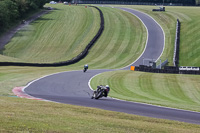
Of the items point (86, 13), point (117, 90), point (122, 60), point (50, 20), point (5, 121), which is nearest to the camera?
point (5, 121)

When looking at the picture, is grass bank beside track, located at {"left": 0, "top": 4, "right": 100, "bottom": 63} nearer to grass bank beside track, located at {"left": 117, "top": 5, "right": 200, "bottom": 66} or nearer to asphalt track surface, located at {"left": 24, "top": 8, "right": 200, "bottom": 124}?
asphalt track surface, located at {"left": 24, "top": 8, "right": 200, "bottom": 124}

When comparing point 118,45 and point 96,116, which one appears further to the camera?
point 118,45

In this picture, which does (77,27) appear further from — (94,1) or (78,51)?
(94,1)

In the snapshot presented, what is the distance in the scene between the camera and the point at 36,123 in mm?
12250

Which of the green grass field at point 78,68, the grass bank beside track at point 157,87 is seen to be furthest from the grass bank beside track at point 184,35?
the grass bank beside track at point 157,87

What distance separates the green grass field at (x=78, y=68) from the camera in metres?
12.8

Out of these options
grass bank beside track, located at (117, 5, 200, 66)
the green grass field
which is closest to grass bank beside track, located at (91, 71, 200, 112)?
the green grass field

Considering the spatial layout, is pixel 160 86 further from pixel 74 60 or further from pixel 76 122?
pixel 74 60

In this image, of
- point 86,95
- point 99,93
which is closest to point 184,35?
point 86,95

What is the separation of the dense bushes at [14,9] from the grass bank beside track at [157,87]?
47.2 metres

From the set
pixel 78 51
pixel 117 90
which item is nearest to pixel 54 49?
pixel 78 51

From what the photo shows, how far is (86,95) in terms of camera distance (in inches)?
1014

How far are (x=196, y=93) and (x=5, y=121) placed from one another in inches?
929

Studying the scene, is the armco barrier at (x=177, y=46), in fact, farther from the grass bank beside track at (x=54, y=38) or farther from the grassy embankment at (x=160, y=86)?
the grass bank beside track at (x=54, y=38)
